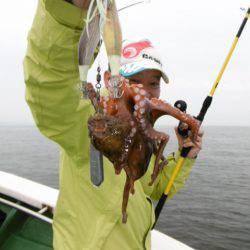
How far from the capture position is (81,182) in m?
2.55

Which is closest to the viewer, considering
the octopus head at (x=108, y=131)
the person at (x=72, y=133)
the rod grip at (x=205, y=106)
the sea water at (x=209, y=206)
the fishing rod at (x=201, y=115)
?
the octopus head at (x=108, y=131)

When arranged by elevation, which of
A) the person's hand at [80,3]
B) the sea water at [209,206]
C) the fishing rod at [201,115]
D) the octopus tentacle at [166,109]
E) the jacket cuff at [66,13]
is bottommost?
the sea water at [209,206]

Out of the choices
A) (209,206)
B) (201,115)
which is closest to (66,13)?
(201,115)

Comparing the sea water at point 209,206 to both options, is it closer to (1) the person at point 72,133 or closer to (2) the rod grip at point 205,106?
(2) the rod grip at point 205,106

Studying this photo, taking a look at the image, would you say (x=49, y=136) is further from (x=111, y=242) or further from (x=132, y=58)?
(x=111, y=242)

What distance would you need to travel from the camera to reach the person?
1588 mm

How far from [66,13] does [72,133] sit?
88cm

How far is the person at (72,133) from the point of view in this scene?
5.21ft

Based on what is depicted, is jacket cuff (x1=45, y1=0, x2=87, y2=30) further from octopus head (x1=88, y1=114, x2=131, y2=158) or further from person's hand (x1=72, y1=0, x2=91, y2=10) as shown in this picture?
octopus head (x1=88, y1=114, x2=131, y2=158)

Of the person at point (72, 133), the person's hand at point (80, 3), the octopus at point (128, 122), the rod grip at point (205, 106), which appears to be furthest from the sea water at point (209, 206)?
the person's hand at point (80, 3)

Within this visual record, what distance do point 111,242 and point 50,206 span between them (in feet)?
9.04

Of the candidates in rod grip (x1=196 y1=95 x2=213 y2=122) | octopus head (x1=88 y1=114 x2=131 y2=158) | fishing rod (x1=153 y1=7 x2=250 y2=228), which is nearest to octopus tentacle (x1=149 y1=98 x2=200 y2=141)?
octopus head (x1=88 y1=114 x2=131 y2=158)

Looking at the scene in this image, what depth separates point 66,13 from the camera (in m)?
1.50

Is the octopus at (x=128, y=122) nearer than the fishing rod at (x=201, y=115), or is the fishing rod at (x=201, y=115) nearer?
the octopus at (x=128, y=122)
